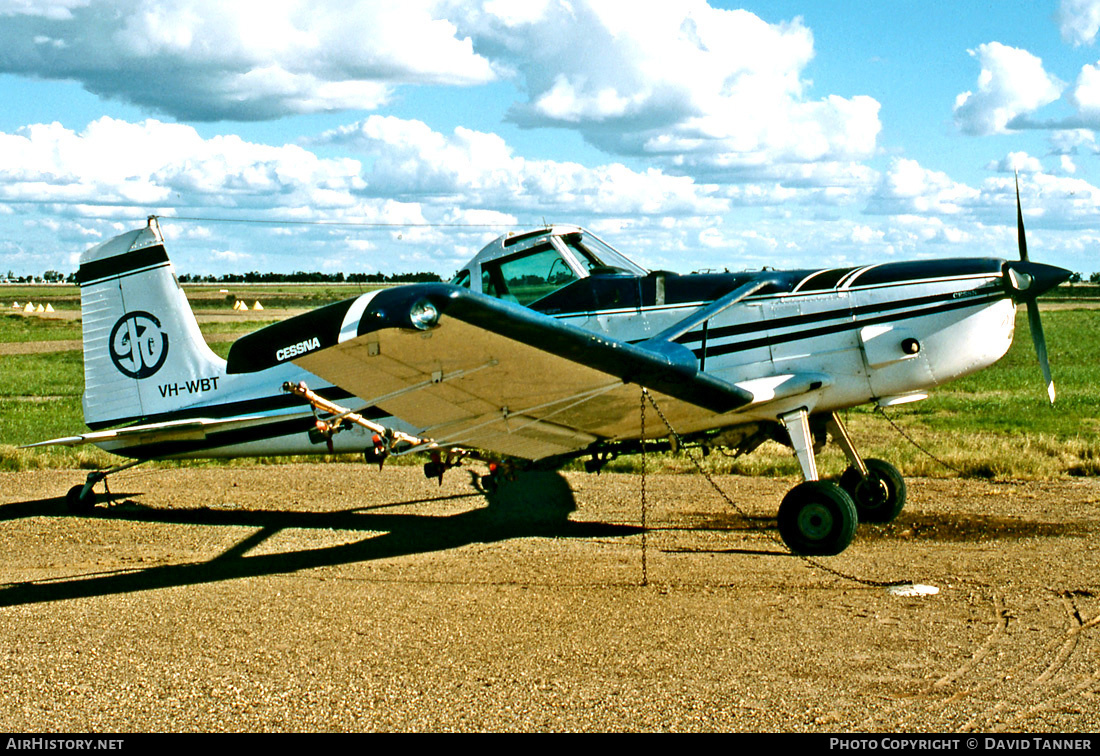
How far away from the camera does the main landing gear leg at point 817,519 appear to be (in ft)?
26.3

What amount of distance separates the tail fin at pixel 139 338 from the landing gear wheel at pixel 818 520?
6069 millimetres

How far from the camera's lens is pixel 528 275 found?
898 centimetres

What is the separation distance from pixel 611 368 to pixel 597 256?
2.29m

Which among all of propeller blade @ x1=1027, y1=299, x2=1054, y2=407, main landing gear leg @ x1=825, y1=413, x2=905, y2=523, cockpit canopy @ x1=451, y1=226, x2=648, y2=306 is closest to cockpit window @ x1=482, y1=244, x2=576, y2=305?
cockpit canopy @ x1=451, y1=226, x2=648, y2=306

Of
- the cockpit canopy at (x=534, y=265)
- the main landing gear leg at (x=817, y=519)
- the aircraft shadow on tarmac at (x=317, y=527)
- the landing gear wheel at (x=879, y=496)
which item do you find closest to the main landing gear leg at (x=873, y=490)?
the landing gear wheel at (x=879, y=496)

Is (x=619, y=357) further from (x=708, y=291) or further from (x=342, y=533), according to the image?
(x=342, y=533)

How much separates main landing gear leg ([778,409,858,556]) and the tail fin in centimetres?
607

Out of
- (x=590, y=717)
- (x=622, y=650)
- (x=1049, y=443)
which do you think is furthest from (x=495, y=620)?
(x=1049, y=443)

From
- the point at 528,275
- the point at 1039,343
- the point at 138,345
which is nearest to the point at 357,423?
the point at 528,275

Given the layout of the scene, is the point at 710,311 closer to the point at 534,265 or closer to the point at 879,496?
the point at 534,265

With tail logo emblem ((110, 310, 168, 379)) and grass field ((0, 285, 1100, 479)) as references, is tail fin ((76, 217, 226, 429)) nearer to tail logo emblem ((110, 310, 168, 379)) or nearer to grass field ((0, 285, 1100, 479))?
tail logo emblem ((110, 310, 168, 379))

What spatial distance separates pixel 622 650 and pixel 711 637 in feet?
1.93

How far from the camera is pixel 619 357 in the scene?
6.88 metres

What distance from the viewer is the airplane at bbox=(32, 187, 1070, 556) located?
6.93 m
